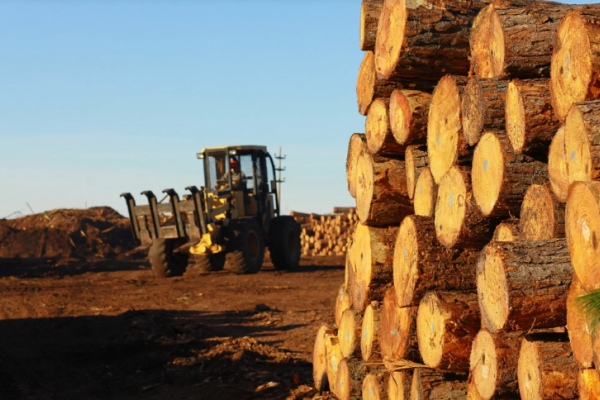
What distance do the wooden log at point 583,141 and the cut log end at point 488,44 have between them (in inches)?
36.0

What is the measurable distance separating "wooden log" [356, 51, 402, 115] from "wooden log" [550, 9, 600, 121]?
1.87 m

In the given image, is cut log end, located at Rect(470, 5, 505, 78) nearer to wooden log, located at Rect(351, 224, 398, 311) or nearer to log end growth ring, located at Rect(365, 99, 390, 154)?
log end growth ring, located at Rect(365, 99, 390, 154)

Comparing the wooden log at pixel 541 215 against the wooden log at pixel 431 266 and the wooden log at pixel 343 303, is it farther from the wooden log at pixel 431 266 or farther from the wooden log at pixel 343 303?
the wooden log at pixel 343 303

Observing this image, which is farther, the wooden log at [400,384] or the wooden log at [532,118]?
the wooden log at [400,384]

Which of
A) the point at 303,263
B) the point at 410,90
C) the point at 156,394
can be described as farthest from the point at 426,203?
the point at 303,263

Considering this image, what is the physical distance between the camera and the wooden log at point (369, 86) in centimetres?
552

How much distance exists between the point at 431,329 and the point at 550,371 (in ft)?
3.66

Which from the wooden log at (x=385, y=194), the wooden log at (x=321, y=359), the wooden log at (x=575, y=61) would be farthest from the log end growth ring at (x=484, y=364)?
the wooden log at (x=321, y=359)

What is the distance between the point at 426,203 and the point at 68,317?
8542 millimetres

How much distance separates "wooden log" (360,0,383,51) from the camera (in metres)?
5.65

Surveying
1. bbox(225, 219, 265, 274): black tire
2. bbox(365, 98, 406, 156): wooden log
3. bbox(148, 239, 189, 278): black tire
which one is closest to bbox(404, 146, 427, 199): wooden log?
bbox(365, 98, 406, 156): wooden log

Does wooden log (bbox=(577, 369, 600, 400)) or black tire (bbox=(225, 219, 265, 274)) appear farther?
black tire (bbox=(225, 219, 265, 274))

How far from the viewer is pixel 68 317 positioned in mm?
11586

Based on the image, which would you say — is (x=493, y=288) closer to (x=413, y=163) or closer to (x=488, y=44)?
(x=488, y=44)
